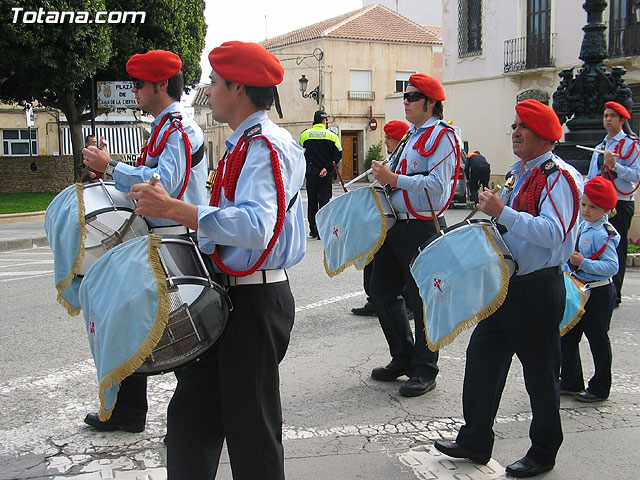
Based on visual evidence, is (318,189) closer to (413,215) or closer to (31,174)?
(413,215)

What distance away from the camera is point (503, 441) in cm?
413

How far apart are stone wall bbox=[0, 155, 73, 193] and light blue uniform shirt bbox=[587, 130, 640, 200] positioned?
2318cm

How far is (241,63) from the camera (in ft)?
8.96

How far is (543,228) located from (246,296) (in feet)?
4.82

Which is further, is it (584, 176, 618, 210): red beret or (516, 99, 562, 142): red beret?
(584, 176, 618, 210): red beret

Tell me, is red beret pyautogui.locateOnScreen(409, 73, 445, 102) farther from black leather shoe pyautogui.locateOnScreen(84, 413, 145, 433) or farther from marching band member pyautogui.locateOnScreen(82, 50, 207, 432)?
black leather shoe pyautogui.locateOnScreen(84, 413, 145, 433)

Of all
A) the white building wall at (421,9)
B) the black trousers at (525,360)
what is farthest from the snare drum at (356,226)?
the white building wall at (421,9)

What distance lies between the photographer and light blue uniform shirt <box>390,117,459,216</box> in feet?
15.6

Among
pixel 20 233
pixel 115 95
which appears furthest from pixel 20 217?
pixel 115 95

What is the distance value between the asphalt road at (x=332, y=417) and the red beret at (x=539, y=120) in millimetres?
1721

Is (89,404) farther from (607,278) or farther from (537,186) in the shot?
(607,278)

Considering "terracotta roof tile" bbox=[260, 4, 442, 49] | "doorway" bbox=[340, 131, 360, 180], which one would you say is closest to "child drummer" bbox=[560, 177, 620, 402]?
"doorway" bbox=[340, 131, 360, 180]

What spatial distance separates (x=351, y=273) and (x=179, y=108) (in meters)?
5.62

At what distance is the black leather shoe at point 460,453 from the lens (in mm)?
3738
